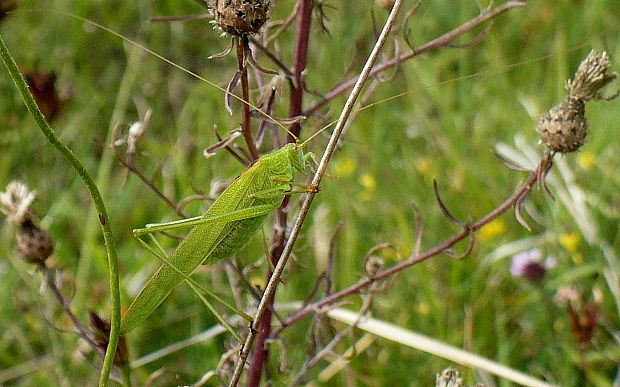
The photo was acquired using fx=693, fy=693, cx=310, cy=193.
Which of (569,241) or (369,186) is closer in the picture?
(569,241)

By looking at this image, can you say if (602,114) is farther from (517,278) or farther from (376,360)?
(376,360)

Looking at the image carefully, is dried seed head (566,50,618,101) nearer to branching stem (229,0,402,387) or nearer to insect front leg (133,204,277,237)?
branching stem (229,0,402,387)

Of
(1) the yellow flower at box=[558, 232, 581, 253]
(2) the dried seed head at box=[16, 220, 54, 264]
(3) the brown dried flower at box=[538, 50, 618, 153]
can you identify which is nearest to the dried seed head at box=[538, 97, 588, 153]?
(3) the brown dried flower at box=[538, 50, 618, 153]

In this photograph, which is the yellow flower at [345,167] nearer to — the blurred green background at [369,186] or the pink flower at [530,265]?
the blurred green background at [369,186]

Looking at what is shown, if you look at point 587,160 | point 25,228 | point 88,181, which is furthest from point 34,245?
point 587,160

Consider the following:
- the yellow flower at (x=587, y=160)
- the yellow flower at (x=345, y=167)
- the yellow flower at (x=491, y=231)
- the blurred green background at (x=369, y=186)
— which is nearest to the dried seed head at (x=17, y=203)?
the blurred green background at (x=369, y=186)

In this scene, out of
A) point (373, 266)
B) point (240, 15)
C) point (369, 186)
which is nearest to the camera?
point (240, 15)

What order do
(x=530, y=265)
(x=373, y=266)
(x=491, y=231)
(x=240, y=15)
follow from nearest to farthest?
1. (x=240, y=15)
2. (x=373, y=266)
3. (x=530, y=265)
4. (x=491, y=231)

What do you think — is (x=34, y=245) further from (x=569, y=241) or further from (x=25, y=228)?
(x=569, y=241)
